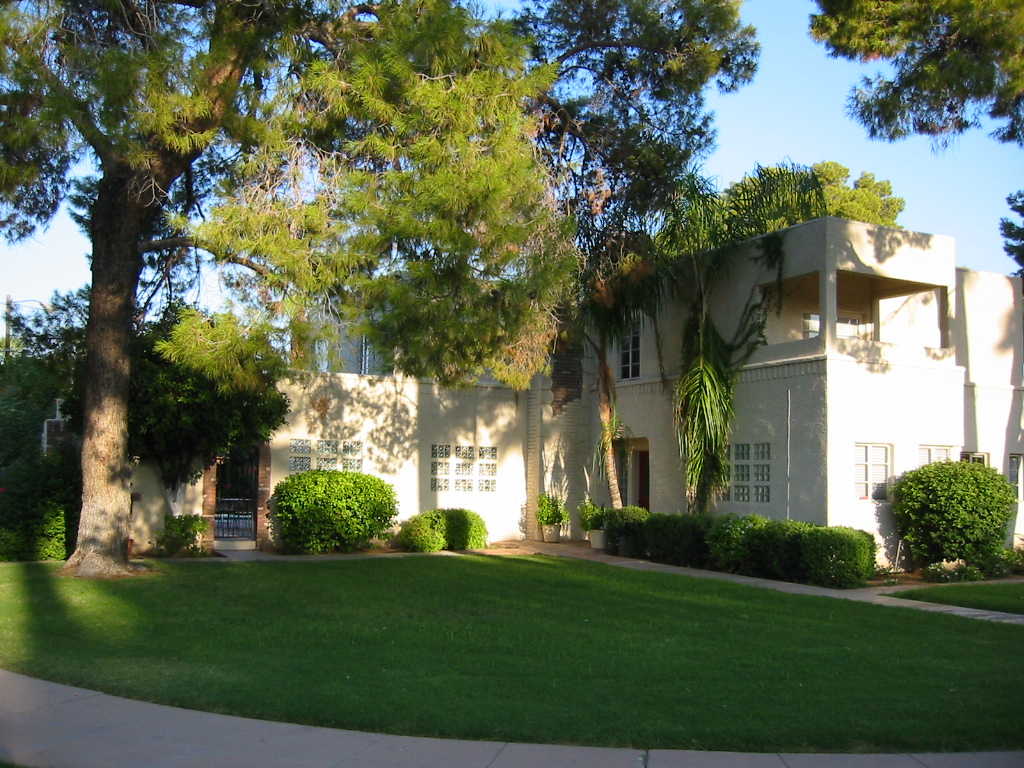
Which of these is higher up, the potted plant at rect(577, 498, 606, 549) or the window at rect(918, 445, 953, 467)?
the window at rect(918, 445, 953, 467)

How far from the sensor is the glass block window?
62.2 ft

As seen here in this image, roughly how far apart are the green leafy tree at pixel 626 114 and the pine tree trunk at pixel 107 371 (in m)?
7.11

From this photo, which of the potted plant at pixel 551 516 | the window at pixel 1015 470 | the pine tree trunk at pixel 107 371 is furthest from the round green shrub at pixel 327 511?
the window at pixel 1015 470

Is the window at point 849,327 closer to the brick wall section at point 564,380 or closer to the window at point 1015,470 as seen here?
the window at point 1015,470

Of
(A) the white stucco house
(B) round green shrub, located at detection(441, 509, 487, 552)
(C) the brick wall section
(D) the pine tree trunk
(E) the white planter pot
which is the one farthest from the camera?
(C) the brick wall section

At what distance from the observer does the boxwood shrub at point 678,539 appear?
17.1 m

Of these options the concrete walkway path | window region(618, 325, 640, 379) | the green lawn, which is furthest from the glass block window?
the concrete walkway path

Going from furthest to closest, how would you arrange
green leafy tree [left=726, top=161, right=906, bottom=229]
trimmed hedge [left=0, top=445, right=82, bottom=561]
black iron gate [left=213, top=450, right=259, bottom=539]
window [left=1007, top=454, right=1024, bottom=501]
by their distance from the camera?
green leafy tree [left=726, top=161, right=906, bottom=229] < black iron gate [left=213, top=450, right=259, bottom=539] < window [left=1007, top=454, right=1024, bottom=501] < trimmed hedge [left=0, top=445, right=82, bottom=561]

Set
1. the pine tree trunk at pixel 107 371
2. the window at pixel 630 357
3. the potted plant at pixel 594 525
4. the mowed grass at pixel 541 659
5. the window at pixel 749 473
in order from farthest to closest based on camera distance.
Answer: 1. the window at pixel 630 357
2. the potted plant at pixel 594 525
3. the window at pixel 749 473
4. the pine tree trunk at pixel 107 371
5. the mowed grass at pixel 541 659

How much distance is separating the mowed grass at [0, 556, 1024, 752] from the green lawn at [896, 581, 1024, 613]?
1493 millimetres

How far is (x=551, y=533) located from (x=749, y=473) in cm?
542

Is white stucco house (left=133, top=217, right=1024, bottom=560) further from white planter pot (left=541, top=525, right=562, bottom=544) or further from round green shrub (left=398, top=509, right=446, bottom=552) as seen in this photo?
round green shrub (left=398, top=509, right=446, bottom=552)

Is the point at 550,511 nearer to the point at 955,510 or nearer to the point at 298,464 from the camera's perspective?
the point at 298,464

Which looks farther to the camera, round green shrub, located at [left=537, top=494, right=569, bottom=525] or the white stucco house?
round green shrub, located at [left=537, top=494, right=569, bottom=525]
